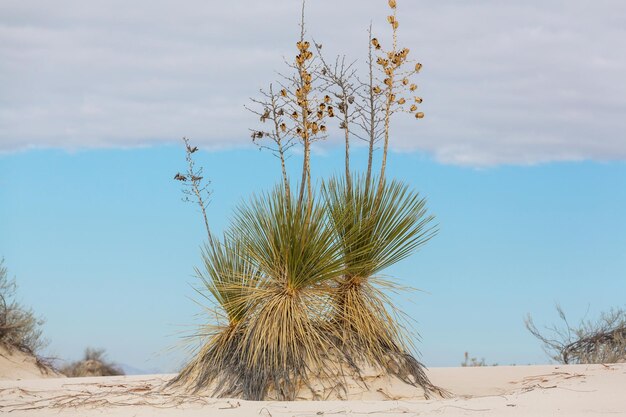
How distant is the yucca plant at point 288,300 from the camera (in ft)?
24.8

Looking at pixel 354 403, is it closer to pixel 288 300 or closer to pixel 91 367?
pixel 288 300

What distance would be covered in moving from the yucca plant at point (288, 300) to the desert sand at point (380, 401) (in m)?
0.50

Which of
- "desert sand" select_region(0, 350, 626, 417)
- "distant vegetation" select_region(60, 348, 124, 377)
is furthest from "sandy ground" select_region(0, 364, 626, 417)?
"distant vegetation" select_region(60, 348, 124, 377)

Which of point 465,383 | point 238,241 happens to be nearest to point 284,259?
point 238,241

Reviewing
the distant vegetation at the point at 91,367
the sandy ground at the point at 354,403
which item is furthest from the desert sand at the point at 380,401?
the distant vegetation at the point at 91,367

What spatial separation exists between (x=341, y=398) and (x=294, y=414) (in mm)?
1155

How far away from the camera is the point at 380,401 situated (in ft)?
23.3

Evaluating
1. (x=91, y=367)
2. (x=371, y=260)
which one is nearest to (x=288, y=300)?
(x=371, y=260)

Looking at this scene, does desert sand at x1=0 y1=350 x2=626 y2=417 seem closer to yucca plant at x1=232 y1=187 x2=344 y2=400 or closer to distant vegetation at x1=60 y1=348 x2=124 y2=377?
yucca plant at x1=232 y1=187 x2=344 y2=400

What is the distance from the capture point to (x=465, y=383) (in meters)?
9.30

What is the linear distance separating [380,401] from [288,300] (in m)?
1.23

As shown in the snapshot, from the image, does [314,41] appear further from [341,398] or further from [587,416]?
[587,416]

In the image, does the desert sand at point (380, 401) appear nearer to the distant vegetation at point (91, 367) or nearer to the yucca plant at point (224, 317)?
the yucca plant at point (224, 317)

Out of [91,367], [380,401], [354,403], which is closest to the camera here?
→ [354,403]
